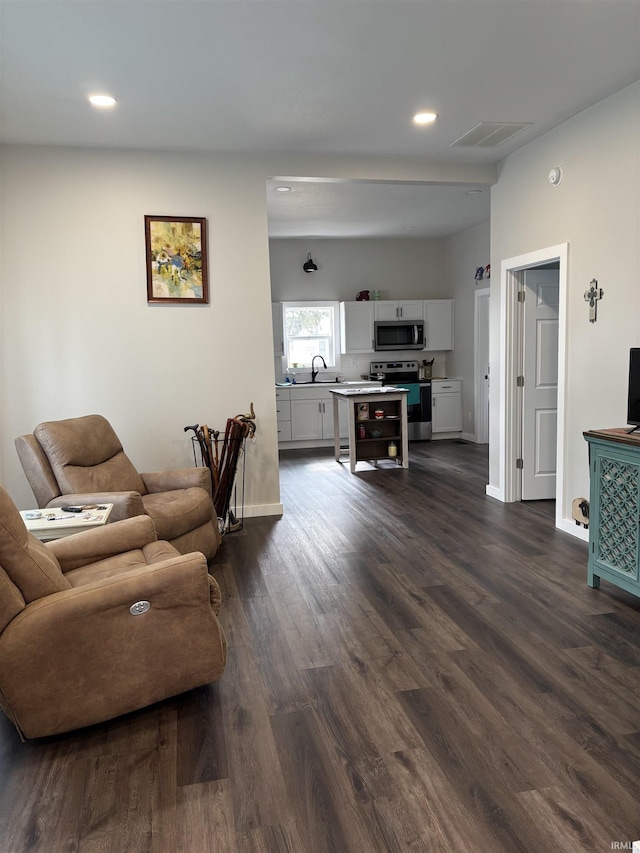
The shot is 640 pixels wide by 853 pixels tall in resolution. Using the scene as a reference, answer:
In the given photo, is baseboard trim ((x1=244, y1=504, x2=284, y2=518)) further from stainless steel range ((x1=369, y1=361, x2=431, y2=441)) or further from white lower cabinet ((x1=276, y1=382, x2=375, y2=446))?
stainless steel range ((x1=369, y1=361, x2=431, y2=441))

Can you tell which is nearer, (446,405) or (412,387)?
(412,387)

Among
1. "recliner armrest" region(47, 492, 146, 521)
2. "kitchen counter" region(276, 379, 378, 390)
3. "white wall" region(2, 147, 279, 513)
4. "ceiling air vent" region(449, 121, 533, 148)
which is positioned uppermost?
"ceiling air vent" region(449, 121, 533, 148)

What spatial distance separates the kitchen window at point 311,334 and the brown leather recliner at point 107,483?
500 centimetres

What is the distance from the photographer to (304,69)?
131 inches

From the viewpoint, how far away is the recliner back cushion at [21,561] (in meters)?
2.08

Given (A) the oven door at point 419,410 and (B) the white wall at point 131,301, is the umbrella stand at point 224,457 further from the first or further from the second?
(A) the oven door at point 419,410

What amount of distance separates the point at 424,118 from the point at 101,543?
129 inches

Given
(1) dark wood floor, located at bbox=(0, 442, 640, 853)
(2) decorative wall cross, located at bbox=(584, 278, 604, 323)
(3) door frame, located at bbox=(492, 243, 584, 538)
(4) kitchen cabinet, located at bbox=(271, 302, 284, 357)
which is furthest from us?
(4) kitchen cabinet, located at bbox=(271, 302, 284, 357)

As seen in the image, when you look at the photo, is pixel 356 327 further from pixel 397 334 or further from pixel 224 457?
pixel 224 457

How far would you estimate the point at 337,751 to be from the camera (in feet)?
6.91

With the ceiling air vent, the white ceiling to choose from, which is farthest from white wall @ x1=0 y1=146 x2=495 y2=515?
the ceiling air vent

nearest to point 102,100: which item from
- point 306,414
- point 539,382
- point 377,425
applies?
point 539,382

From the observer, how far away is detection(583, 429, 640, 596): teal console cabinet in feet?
10.1

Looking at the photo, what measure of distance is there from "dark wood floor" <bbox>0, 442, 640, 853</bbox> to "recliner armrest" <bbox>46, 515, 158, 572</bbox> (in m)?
0.64
